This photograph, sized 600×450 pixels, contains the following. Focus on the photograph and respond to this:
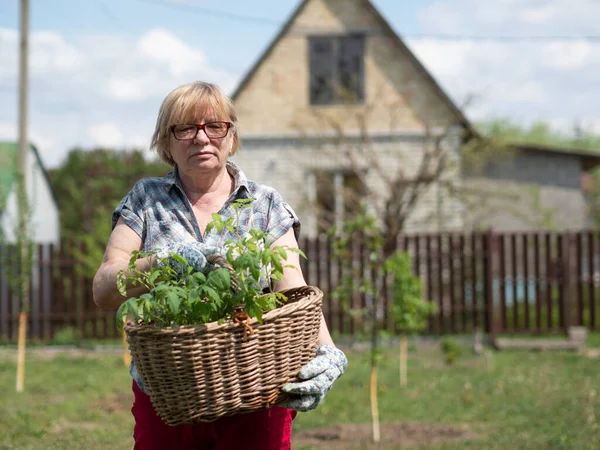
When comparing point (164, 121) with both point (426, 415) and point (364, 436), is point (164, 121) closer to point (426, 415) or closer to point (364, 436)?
point (364, 436)

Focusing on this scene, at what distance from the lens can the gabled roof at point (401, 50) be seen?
1719cm

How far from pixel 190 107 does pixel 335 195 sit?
14036mm

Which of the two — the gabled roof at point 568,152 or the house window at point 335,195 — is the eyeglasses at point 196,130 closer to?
the house window at point 335,195

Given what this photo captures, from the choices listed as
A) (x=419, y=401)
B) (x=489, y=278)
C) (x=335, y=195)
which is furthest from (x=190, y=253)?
(x=335, y=195)

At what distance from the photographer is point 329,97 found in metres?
17.6

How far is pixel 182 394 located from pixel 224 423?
0.96 ft

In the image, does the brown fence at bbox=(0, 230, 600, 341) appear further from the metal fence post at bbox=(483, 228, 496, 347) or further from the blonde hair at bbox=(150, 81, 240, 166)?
the blonde hair at bbox=(150, 81, 240, 166)

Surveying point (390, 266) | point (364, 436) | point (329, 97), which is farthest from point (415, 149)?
point (364, 436)

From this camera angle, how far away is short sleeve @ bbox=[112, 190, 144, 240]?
2.76 m

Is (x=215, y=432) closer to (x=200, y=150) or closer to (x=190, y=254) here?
(x=190, y=254)

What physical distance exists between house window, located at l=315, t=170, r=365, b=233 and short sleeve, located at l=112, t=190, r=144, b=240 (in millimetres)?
13248

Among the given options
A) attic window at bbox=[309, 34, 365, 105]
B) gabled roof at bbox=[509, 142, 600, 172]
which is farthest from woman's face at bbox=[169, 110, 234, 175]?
gabled roof at bbox=[509, 142, 600, 172]

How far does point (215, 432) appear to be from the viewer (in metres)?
2.65

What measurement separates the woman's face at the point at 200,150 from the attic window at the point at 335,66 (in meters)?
14.9
